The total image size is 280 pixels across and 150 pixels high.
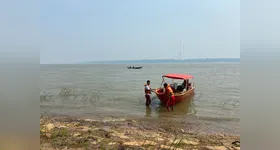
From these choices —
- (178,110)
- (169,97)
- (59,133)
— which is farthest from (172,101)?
(59,133)

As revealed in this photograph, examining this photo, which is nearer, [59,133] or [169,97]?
[59,133]

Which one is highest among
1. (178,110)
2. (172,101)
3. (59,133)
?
(59,133)

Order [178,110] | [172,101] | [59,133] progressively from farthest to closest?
[178,110] < [172,101] < [59,133]

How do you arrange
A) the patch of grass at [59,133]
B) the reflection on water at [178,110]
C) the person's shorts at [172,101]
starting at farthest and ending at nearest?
the person's shorts at [172,101] → the reflection on water at [178,110] → the patch of grass at [59,133]

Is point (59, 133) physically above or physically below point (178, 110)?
above

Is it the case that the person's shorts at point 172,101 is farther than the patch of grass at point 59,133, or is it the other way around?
the person's shorts at point 172,101

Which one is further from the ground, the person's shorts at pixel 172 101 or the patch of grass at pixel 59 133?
the patch of grass at pixel 59 133

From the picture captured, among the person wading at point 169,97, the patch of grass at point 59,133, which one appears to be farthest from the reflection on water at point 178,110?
the patch of grass at point 59,133

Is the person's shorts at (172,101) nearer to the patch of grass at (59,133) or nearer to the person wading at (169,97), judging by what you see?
the person wading at (169,97)

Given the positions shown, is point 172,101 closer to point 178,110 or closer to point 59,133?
point 178,110

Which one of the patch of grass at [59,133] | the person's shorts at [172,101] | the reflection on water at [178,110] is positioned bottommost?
the reflection on water at [178,110]
